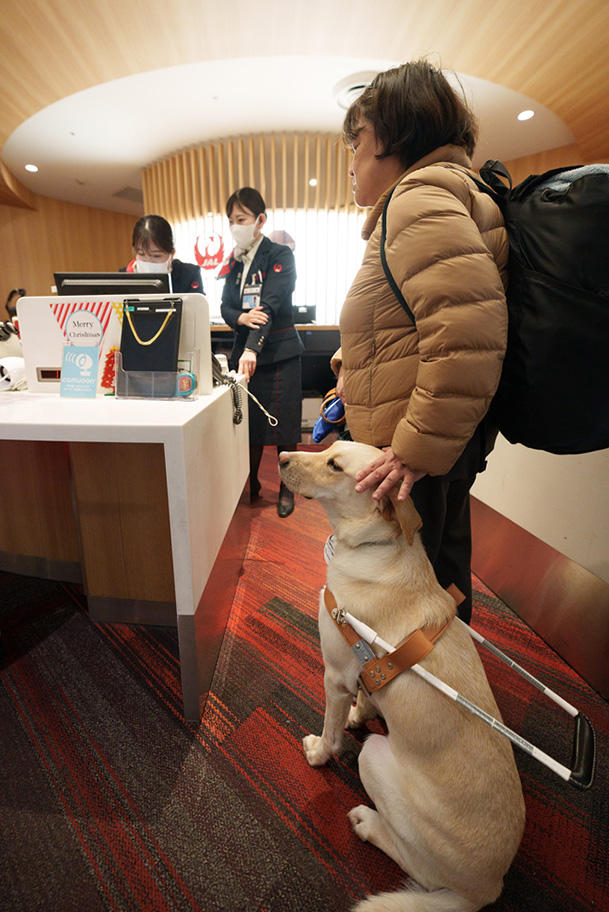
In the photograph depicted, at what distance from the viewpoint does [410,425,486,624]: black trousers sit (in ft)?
3.08

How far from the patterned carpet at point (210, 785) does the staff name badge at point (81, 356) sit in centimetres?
90

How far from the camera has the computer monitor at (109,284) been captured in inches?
55.5

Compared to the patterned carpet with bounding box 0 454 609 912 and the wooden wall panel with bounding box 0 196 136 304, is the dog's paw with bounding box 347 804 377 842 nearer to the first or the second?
the patterned carpet with bounding box 0 454 609 912

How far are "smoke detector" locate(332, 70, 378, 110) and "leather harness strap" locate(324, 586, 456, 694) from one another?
15.9 ft

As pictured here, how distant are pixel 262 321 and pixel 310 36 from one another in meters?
2.98

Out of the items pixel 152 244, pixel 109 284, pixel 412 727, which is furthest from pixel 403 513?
pixel 152 244

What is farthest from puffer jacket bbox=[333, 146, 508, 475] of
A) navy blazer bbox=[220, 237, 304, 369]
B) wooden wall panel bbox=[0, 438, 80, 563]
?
navy blazer bbox=[220, 237, 304, 369]

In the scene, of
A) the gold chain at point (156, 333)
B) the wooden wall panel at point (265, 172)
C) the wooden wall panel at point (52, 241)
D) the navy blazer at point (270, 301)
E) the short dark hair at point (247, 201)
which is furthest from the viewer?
the wooden wall panel at point (52, 241)

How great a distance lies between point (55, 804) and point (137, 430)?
901 millimetres

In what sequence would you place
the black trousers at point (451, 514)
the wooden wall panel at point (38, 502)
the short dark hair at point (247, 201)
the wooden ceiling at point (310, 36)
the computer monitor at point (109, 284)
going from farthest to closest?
the wooden ceiling at point (310, 36) → the short dark hair at point (247, 201) → the wooden wall panel at point (38, 502) → the computer monitor at point (109, 284) → the black trousers at point (451, 514)

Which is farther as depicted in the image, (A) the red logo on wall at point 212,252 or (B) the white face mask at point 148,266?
(A) the red logo on wall at point 212,252

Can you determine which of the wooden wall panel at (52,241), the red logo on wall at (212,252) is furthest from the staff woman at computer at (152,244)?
the wooden wall panel at (52,241)

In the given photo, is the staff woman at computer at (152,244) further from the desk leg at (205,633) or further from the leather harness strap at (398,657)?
the leather harness strap at (398,657)

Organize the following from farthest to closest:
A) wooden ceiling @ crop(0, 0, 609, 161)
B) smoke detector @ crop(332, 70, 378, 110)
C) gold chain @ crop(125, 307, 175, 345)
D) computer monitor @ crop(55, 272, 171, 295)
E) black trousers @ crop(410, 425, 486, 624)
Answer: smoke detector @ crop(332, 70, 378, 110) → wooden ceiling @ crop(0, 0, 609, 161) → computer monitor @ crop(55, 272, 171, 295) → gold chain @ crop(125, 307, 175, 345) → black trousers @ crop(410, 425, 486, 624)
